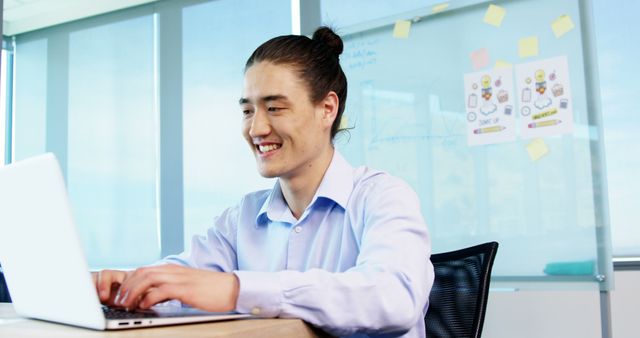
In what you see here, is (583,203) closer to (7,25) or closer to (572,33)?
(572,33)

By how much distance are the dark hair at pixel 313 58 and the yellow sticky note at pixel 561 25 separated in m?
1.41

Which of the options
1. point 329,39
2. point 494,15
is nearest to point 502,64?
point 494,15

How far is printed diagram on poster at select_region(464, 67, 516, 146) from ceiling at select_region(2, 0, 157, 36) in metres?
2.25

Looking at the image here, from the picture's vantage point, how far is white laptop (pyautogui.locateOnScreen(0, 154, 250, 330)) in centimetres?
77

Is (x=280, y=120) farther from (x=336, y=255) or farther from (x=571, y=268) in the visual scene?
(x=571, y=268)

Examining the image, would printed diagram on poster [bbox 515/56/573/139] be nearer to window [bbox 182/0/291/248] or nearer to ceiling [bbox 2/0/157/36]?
window [bbox 182/0/291/248]

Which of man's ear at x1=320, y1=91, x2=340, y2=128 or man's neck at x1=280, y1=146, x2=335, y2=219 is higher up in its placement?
man's ear at x1=320, y1=91, x2=340, y2=128

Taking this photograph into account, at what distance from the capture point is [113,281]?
1.09 meters

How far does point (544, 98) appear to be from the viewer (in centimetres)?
258

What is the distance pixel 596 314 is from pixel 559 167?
55 cm

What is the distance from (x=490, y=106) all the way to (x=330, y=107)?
141 cm

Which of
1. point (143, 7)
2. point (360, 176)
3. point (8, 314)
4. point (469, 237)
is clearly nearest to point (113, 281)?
point (8, 314)

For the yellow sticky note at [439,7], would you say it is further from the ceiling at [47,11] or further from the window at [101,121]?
the ceiling at [47,11]

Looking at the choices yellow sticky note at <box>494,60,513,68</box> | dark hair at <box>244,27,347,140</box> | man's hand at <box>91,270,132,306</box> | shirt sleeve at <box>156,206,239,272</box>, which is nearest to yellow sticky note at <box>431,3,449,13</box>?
yellow sticky note at <box>494,60,513,68</box>
